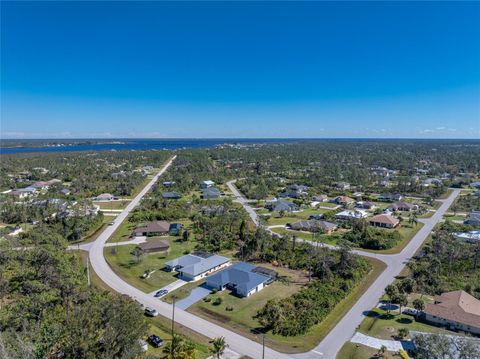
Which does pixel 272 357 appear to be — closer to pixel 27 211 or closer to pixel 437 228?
pixel 437 228

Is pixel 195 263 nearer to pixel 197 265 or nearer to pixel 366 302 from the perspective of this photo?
pixel 197 265

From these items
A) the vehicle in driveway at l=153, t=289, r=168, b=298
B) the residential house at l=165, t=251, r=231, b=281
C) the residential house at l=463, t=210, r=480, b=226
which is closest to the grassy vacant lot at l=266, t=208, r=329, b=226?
the residential house at l=165, t=251, r=231, b=281

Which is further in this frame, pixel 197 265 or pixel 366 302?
pixel 197 265

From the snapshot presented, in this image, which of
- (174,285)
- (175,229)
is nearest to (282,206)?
(175,229)

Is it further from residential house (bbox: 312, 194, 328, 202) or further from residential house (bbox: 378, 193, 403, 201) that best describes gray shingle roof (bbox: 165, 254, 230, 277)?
residential house (bbox: 378, 193, 403, 201)

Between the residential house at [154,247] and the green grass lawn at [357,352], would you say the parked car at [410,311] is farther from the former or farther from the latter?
the residential house at [154,247]

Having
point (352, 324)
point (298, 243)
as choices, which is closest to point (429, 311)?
point (352, 324)
